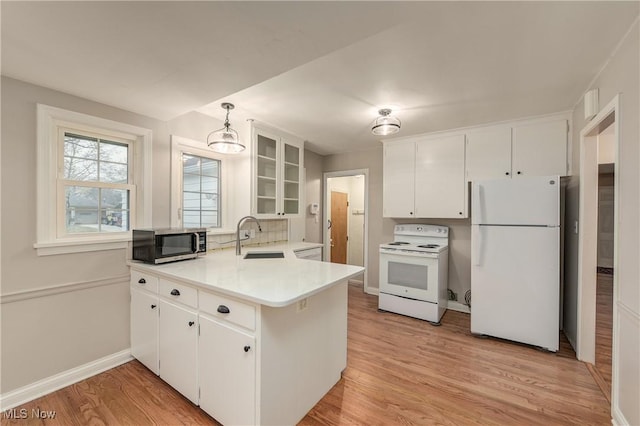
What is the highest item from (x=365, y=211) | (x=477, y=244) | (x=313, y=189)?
(x=313, y=189)

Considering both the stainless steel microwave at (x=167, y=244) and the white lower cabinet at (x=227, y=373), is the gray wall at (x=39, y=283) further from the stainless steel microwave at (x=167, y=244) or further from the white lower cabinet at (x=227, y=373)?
the white lower cabinet at (x=227, y=373)

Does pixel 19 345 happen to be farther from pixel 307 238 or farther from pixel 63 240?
pixel 307 238

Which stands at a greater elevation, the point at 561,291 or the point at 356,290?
the point at 561,291

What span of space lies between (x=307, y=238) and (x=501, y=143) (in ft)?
9.91

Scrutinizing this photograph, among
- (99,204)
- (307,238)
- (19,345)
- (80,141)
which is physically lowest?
(19,345)

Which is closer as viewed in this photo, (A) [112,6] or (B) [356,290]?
(A) [112,6]

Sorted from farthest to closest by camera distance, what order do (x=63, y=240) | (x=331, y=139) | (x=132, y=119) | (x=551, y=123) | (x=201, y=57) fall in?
1. (x=331, y=139)
2. (x=551, y=123)
3. (x=132, y=119)
4. (x=63, y=240)
5. (x=201, y=57)

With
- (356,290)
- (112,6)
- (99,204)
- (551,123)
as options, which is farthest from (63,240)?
(551,123)

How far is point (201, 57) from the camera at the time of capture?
1.50m

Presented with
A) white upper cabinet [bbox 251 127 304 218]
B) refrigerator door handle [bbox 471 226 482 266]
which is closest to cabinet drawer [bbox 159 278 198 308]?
white upper cabinet [bbox 251 127 304 218]

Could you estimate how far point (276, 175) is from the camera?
11.0ft

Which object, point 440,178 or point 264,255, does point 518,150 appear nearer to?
point 440,178

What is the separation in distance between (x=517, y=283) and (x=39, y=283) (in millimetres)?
4100

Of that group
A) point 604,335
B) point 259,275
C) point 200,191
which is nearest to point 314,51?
point 259,275
